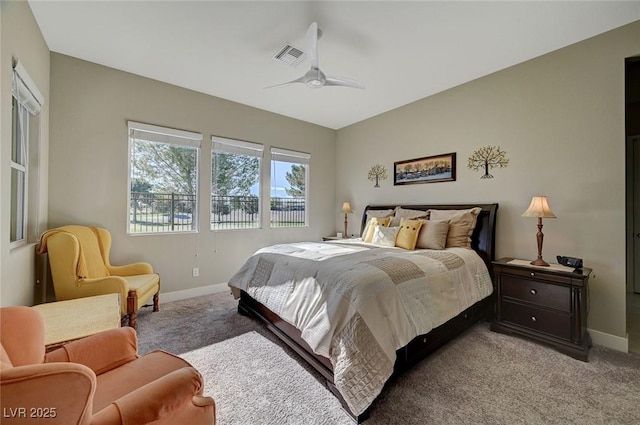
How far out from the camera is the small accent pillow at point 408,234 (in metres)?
3.11

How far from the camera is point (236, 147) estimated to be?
13.5 ft

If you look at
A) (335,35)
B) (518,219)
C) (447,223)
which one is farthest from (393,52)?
(518,219)

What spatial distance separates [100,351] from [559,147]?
4.09m

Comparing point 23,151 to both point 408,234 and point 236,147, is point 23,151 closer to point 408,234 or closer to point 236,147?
point 236,147

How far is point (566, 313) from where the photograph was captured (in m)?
2.29

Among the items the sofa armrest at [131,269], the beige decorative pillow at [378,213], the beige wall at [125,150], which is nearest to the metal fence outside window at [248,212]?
the beige wall at [125,150]

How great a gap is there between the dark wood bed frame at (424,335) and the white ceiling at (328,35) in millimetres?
1746

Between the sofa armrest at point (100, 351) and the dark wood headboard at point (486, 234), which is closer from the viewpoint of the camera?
the sofa armrest at point (100, 351)

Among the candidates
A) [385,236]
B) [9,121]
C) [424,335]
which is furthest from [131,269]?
[424,335]

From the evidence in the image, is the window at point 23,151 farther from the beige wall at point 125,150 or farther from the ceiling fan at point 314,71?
the ceiling fan at point 314,71

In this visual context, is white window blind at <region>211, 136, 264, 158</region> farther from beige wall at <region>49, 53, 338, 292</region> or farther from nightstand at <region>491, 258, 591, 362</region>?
nightstand at <region>491, 258, 591, 362</region>

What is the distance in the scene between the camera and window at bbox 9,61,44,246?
7.04ft

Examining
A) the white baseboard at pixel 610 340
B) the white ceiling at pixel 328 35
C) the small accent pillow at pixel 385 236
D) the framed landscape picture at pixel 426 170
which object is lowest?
the white baseboard at pixel 610 340

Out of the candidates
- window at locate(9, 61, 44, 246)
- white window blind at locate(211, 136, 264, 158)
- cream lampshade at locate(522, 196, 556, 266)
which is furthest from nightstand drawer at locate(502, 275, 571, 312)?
window at locate(9, 61, 44, 246)
